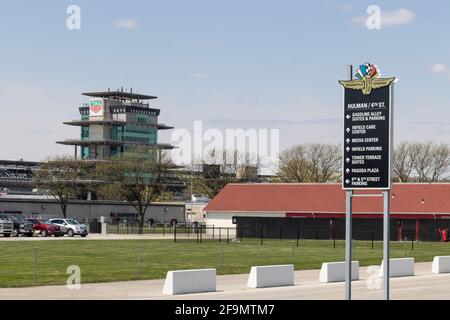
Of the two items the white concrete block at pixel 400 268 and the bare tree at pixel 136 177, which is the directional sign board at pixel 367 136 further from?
the bare tree at pixel 136 177

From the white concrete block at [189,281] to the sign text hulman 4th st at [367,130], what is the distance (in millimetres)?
10295

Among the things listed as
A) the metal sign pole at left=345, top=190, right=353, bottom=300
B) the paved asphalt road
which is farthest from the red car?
the metal sign pole at left=345, top=190, right=353, bottom=300

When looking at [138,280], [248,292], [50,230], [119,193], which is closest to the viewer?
[248,292]

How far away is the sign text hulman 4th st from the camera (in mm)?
18625

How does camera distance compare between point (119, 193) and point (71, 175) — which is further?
point (71, 175)

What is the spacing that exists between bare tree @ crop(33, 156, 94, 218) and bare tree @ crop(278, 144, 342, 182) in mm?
28941

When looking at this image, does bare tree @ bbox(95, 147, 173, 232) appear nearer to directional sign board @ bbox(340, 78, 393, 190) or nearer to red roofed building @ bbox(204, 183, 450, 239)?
red roofed building @ bbox(204, 183, 450, 239)

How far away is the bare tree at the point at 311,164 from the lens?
13036 centimetres

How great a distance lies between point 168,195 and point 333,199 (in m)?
56.1

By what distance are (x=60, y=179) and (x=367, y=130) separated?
334ft

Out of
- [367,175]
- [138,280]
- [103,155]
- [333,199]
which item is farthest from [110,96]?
[367,175]

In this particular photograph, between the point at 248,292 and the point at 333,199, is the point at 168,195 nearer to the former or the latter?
the point at 333,199

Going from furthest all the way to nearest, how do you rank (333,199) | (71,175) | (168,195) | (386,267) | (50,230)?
(168,195)
(71,175)
(333,199)
(50,230)
(386,267)
